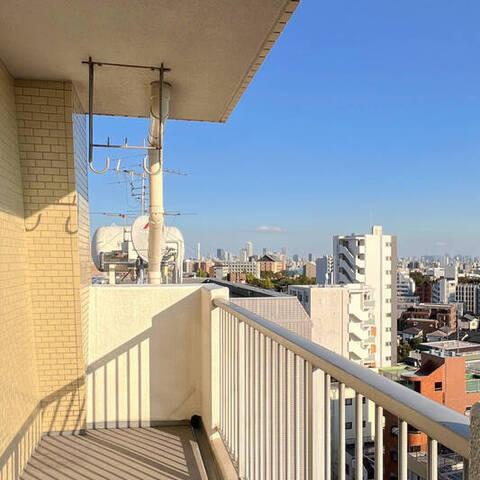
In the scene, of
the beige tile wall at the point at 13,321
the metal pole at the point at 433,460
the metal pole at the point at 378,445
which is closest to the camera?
the metal pole at the point at 433,460

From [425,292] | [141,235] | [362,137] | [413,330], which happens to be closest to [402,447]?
[141,235]

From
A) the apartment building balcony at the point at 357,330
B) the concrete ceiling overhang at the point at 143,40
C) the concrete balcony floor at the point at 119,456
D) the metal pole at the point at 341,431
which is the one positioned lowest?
the apartment building balcony at the point at 357,330

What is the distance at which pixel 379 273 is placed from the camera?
3488 centimetres

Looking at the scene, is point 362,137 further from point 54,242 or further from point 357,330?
point 54,242

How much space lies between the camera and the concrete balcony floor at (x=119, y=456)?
2.27 metres

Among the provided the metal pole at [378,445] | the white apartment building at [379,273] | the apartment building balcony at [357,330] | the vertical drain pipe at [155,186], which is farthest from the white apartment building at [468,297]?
the metal pole at [378,445]

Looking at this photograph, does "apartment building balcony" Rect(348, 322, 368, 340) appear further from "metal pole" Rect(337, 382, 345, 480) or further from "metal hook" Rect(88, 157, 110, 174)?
"metal pole" Rect(337, 382, 345, 480)

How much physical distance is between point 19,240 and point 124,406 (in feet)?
4.56

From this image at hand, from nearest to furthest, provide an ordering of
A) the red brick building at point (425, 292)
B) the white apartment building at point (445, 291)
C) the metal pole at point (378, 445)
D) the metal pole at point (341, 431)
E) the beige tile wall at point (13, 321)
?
the metal pole at point (378, 445) → the metal pole at point (341, 431) → the beige tile wall at point (13, 321) → the white apartment building at point (445, 291) → the red brick building at point (425, 292)

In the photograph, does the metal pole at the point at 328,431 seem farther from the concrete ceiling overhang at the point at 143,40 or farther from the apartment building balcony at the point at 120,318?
the concrete ceiling overhang at the point at 143,40

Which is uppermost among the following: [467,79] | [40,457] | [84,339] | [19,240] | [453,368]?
[467,79]

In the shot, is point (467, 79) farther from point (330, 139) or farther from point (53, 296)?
point (53, 296)

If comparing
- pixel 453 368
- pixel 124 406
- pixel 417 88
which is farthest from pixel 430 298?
pixel 124 406

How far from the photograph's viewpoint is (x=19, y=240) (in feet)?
8.18
